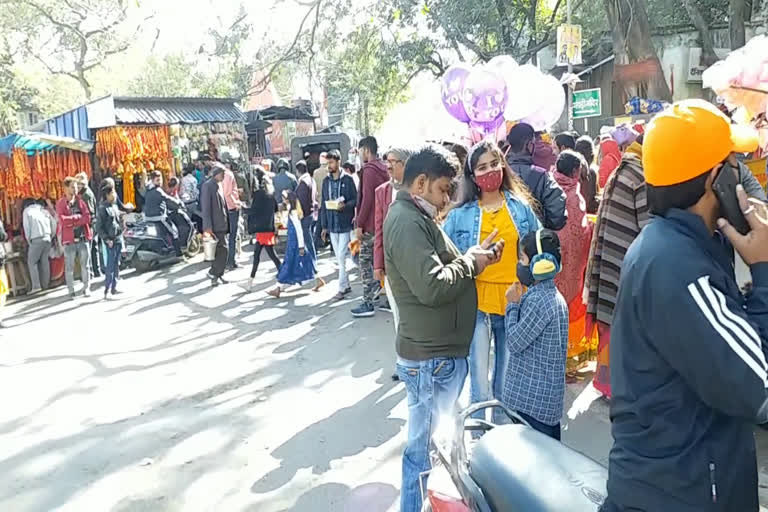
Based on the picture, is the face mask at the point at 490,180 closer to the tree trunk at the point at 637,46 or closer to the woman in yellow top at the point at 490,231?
the woman in yellow top at the point at 490,231

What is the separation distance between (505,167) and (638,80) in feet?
27.6

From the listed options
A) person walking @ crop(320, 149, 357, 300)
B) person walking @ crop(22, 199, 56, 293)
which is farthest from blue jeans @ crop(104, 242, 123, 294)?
person walking @ crop(320, 149, 357, 300)

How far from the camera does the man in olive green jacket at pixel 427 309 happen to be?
3.01 meters

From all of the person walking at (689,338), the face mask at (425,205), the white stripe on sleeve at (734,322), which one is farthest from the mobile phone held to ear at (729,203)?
the face mask at (425,205)

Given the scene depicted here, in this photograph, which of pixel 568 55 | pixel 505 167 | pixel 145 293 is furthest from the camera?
pixel 568 55

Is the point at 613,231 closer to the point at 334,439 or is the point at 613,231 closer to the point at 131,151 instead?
the point at 334,439

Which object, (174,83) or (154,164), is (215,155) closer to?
(154,164)

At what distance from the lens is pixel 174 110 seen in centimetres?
1469

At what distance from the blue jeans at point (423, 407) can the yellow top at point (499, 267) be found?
804 millimetres

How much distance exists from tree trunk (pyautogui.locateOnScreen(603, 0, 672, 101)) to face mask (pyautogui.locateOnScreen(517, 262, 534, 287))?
882 cm

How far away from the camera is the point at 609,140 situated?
6344 millimetres

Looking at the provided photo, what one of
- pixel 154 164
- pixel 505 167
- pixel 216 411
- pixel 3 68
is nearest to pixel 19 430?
pixel 216 411

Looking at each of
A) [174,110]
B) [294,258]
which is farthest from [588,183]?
[174,110]

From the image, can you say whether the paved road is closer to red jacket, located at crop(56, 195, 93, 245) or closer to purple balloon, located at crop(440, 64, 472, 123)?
red jacket, located at crop(56, 195, 93, 245)
